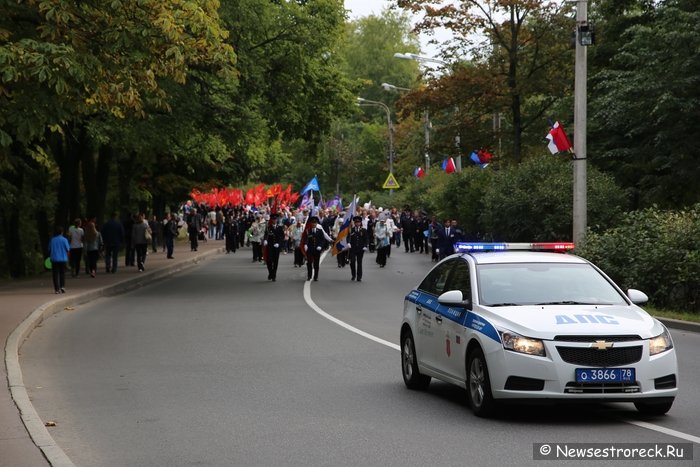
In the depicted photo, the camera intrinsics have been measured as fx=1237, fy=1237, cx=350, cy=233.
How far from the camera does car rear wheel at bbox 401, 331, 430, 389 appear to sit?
12.5m

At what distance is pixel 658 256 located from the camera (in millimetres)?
22344

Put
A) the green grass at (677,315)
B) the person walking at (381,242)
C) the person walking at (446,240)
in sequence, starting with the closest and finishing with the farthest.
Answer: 1. the green grass at (677,315)
2. the person walking at (446,240)
3. the person walking at (381,242)

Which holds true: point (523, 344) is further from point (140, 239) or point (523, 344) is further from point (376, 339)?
point (140, 239)

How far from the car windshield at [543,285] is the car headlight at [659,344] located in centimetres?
86

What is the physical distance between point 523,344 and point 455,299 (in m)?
1.10

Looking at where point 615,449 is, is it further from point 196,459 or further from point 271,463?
point 196,459

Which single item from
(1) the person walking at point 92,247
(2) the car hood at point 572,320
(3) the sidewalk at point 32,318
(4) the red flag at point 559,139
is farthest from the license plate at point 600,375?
(1) the person walking at point 92,247

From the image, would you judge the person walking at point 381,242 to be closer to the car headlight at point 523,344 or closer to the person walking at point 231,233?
the person walking at point 231,233

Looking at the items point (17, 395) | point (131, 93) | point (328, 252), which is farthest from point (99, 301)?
point (328, 252)

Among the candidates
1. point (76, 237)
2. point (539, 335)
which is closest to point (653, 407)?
point (539, 335)

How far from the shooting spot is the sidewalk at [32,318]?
30.1 feet

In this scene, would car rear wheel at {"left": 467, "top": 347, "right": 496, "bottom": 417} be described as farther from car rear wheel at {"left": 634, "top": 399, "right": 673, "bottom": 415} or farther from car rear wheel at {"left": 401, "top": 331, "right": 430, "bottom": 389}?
car rear wheel at {"left": 401, "top": 331, "right": 430, "bottom": 389}

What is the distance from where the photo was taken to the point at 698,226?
72.4 ft

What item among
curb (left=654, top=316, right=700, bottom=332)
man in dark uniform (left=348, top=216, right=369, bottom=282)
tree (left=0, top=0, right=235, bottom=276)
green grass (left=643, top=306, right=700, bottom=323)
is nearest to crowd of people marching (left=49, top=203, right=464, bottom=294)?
man in dark uniform (left=348, top=216, right=369, bottom=282)
